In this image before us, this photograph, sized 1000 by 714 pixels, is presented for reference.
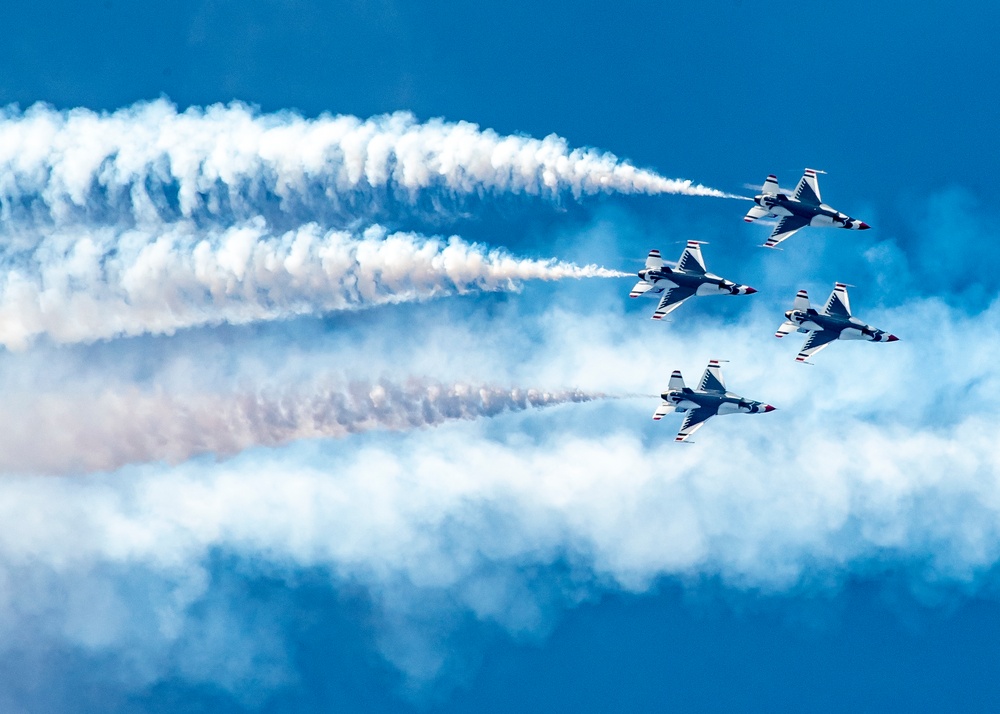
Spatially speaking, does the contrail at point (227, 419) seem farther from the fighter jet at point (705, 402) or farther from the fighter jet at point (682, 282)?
the fighter jet at point (682, 282)

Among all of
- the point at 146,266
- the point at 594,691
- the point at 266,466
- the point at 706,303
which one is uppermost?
the point at 706,303

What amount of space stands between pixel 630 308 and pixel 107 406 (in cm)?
2012

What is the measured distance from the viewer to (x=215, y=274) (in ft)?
159

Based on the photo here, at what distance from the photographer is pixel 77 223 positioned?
47875 millimetres

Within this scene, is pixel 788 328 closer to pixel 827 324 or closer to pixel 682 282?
pixel 827 324

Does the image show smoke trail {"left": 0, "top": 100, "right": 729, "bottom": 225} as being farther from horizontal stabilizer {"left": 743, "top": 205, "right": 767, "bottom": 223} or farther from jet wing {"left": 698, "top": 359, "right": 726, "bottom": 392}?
jet wing {"left": 698, "top": 359, "right": 726, "bottom": 392}

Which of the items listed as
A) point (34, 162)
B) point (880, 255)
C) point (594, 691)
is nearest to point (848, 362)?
point (880, 255)

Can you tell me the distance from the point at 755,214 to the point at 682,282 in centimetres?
390

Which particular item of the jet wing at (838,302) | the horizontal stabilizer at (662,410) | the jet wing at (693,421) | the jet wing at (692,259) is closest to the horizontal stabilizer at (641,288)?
the jet wing at (692,259)

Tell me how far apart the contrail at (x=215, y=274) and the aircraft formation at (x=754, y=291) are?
21.7 feet

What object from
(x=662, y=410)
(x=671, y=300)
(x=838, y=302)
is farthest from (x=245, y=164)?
(x=838, y=302)

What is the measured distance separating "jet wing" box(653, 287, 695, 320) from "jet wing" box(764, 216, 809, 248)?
382 cm

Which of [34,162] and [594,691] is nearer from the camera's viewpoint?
[34,162]

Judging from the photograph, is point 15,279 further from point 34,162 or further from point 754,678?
point 754,678
